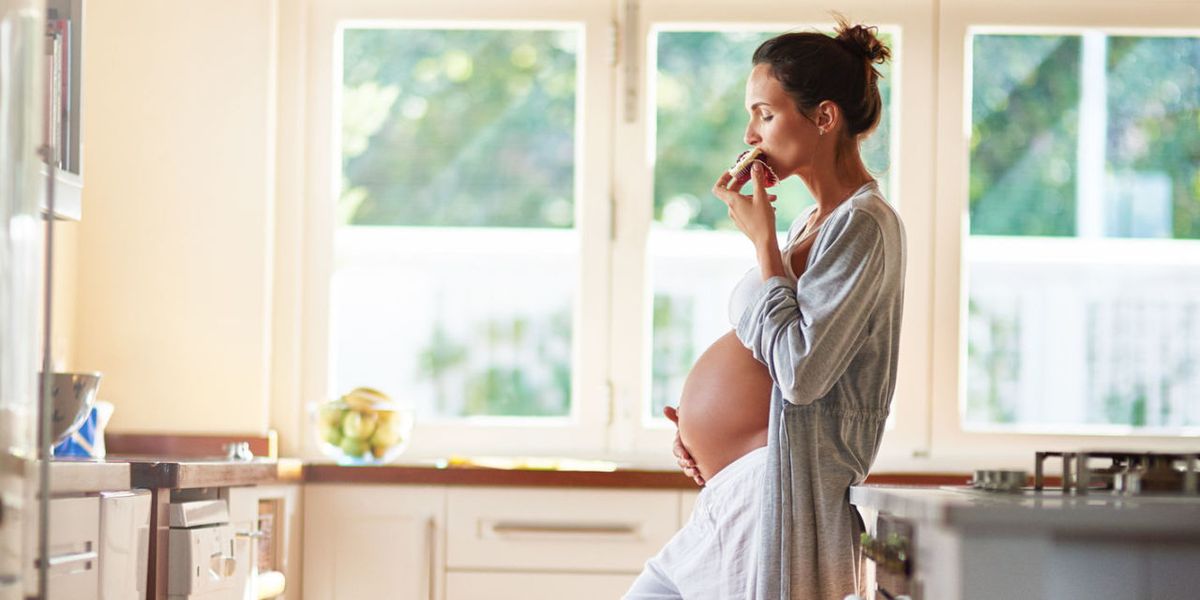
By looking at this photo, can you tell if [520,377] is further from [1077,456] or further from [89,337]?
[1077,456]

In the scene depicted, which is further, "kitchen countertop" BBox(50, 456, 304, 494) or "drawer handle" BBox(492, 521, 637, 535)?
"drawer handle" BBox(492, 521, 637, 535)

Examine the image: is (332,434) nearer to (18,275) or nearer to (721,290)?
(721,290)

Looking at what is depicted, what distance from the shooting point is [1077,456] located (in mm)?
1410

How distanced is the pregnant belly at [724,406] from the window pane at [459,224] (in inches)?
55.7

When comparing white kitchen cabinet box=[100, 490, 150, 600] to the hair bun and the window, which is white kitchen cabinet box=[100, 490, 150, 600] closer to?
the hair bun

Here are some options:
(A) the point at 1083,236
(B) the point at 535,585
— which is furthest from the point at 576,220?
(A) the point at 1083,236

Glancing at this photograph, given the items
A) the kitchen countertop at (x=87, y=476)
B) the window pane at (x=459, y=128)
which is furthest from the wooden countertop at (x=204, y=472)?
the window pane at (x=459, y=128)

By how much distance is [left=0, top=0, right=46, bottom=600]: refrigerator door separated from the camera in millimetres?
1254

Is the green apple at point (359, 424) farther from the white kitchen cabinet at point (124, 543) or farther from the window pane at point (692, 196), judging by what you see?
the white kitchen cabinet at point (124, 543)

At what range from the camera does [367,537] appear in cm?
311

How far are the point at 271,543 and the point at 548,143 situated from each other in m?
1.21

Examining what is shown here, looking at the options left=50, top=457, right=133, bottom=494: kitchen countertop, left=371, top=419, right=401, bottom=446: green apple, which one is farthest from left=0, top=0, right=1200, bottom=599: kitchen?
left=50, top=457, right=133, bottom=494: kitchen countertop

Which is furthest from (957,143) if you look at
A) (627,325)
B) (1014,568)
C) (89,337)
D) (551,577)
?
(1014,568)

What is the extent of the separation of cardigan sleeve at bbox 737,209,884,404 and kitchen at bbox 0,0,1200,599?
5.01ft
